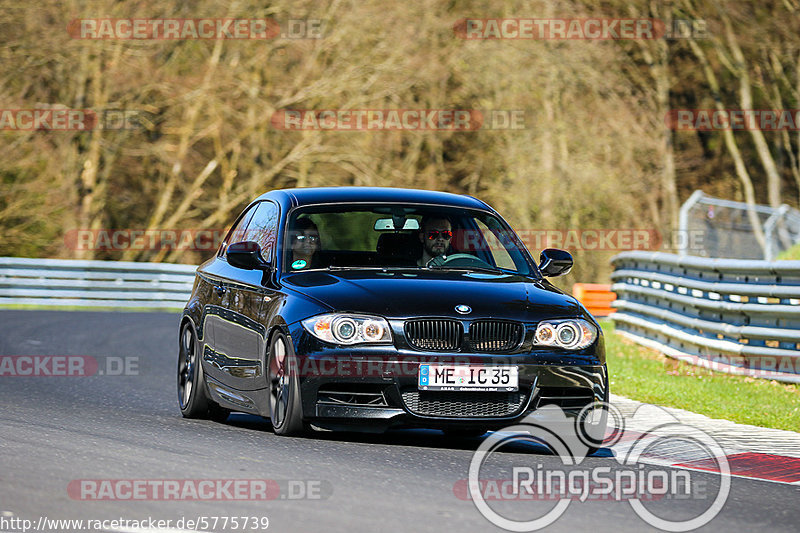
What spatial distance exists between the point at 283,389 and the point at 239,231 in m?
2.62

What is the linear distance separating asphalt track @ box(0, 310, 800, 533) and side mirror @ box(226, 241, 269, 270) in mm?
1078

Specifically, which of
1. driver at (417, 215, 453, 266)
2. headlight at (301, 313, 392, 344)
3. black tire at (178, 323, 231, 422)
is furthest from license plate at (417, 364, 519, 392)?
black tire at (178, 323, 231, 422)

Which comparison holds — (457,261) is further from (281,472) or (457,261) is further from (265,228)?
(281,472)

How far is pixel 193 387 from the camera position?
10055mm

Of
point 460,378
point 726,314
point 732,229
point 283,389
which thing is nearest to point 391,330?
point 460,378

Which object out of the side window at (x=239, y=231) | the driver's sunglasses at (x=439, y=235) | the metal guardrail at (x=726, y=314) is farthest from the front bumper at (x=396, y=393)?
the metal guardrail at (x=726, y=314)

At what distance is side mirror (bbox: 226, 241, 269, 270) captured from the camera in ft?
29.7

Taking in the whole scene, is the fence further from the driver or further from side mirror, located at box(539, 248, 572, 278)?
the driver

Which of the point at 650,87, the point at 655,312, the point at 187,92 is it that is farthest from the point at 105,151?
the point at 655,312

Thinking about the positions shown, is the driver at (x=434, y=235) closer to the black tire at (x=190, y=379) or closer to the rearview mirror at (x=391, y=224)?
the rearview mirror at (x=391, y=224)

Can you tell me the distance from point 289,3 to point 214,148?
4.28m

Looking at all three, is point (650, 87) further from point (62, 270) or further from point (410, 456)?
point (410, 456)

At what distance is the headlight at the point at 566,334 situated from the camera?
830 centimetres

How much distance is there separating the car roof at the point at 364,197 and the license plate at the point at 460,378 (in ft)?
6.39
